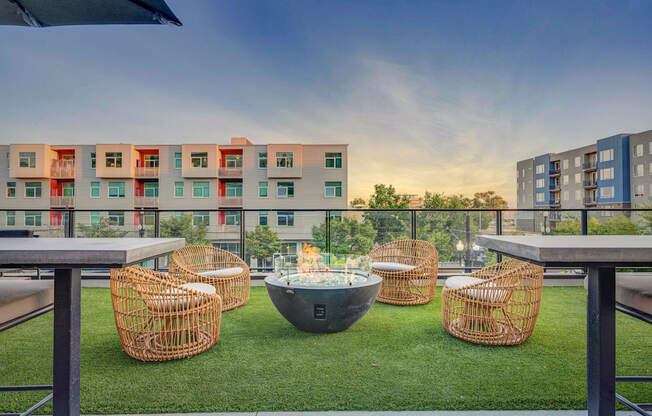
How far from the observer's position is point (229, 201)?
26.9 meters

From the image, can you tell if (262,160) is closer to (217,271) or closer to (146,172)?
(146,172)

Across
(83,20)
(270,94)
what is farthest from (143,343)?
(270,94)

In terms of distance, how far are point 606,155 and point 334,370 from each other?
41393 mm

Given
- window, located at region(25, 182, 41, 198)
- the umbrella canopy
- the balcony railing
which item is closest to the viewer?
the umbrella canopy

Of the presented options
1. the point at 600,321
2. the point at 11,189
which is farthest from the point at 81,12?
the point at 11,189

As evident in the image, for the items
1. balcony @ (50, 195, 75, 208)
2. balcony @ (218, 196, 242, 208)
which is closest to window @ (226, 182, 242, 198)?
balcony @ (218, 196, 242, 208)

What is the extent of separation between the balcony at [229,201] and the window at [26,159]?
1603 cm

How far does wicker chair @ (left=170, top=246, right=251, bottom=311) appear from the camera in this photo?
3.59 metres

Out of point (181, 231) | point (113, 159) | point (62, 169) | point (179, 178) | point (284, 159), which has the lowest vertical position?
point (181, 231)

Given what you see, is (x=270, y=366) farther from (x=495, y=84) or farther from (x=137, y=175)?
(x=137, y=175)

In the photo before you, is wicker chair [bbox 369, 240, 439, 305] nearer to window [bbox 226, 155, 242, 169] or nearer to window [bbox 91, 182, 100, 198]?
window [bbox 226, 155, 242, 169]

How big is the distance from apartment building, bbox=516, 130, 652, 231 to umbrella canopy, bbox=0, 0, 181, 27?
26150 mm

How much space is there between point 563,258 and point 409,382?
145 cm

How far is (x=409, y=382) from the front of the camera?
2.12 m
